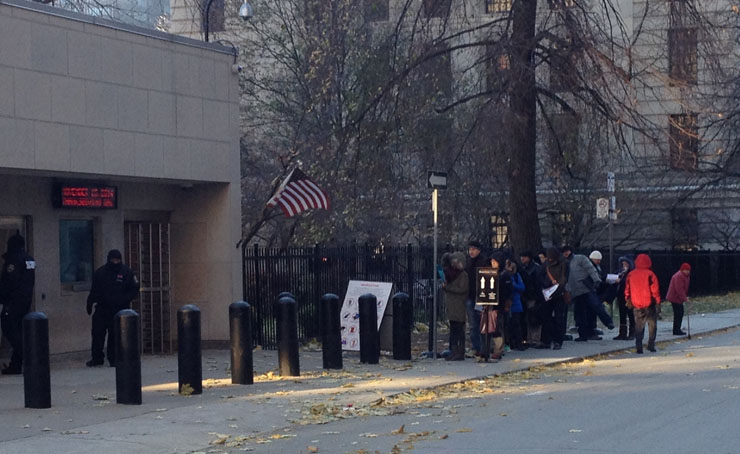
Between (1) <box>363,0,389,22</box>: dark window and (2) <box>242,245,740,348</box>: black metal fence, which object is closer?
(2) <box>242,245,740,348</box>: black metal fence

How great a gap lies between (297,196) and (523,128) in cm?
449

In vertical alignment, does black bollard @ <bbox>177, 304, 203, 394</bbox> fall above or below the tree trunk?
below

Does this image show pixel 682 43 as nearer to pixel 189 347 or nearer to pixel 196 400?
pixel 189 347

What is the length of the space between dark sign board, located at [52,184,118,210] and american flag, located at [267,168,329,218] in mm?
3253

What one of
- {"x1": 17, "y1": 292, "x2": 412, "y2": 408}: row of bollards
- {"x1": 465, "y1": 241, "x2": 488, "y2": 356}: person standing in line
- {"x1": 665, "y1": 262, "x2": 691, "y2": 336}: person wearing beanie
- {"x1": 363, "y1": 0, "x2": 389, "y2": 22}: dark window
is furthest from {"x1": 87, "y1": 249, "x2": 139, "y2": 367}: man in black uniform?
{"x1": 363, "y1": 0, "x2": 389, "y2": 22}: dark window

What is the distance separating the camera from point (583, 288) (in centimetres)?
2031

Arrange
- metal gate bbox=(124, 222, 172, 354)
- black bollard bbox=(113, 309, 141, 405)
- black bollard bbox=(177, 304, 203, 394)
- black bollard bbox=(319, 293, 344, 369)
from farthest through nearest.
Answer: metal gate bbox=(124, 222, 172, 354) → black bollard bbox=(319, 293, 344, 369) → black bollard bbox=(177, 304, 203, 394) → black bollard bbox=(113, 309, 141, 405)

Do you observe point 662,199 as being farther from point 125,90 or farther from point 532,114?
point 125,90

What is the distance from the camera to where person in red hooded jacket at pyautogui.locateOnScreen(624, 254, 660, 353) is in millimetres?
17844

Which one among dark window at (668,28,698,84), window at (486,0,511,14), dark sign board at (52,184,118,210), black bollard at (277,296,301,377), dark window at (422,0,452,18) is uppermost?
window at (486,0,511,14)

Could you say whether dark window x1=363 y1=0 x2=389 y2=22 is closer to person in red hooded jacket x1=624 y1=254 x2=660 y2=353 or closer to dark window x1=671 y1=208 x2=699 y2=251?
person in red hooded jacket x1=624 y1=254 x2=660 y2=353

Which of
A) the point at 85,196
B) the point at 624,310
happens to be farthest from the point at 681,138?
the point at 85,196

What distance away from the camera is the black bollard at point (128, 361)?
39.7ft

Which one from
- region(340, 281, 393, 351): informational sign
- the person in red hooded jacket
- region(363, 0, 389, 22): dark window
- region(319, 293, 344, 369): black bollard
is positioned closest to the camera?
region(319, 293, 344, 369): black bollard
